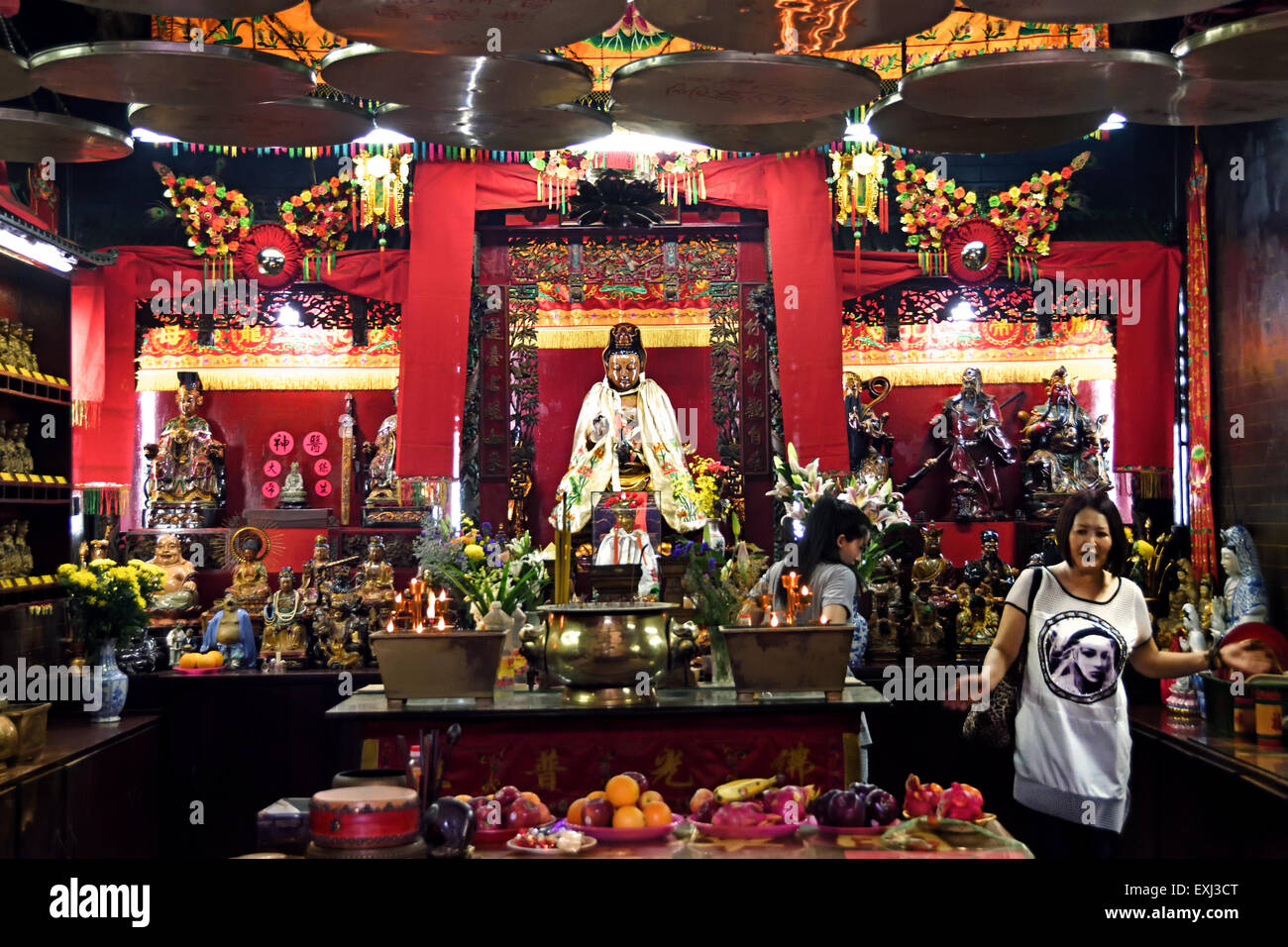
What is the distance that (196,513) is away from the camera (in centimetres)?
820

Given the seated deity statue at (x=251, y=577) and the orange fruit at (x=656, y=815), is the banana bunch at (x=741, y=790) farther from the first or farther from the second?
the seated deity statue at (x=251, y=577)

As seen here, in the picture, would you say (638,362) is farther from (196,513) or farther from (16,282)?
(16,282)

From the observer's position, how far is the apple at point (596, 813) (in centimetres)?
263

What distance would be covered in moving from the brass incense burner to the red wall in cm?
518

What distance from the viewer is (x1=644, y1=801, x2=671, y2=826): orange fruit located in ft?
8.62

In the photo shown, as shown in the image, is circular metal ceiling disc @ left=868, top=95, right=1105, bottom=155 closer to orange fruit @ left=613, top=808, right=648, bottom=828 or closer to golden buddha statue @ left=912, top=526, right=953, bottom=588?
orange fruit @ left=613, top=808, right=648, bottom=828

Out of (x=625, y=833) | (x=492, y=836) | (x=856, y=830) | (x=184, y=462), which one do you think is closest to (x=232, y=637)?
(x=184, y=462)

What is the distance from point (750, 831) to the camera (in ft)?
8.48

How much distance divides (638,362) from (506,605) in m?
3.75

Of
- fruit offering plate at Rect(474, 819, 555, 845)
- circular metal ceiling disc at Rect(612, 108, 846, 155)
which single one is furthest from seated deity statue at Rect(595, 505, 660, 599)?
fruit offering plate at Rect(474, 819, 555, 845)

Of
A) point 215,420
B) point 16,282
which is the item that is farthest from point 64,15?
point 215,420

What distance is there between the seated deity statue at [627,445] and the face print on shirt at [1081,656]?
464 centimetres
